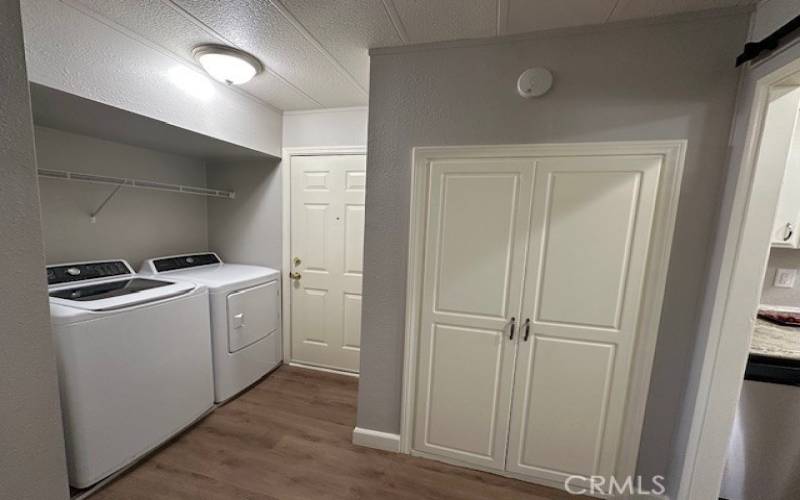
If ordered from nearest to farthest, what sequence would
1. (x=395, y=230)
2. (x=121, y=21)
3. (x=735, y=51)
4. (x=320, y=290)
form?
(x=735, y=51) < (x=121, y=21) < (x=395, y=230) < (x=320, y=290)

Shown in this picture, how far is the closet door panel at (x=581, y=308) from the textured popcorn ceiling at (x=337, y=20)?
2.00 ft

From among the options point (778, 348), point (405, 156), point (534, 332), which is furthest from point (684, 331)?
point (405, 156)

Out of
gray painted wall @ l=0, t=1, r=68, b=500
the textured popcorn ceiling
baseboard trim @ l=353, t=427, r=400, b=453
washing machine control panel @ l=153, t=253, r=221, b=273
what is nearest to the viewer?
gray painted wall @ l=0, t=1, r=68, b=500

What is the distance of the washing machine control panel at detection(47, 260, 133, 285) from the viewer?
5.99 ft

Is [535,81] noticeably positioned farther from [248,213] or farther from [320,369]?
[320,369]

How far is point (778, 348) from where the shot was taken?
149cm

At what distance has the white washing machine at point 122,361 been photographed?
57.2 inches

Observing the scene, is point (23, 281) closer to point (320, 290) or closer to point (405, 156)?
point (405, 156)

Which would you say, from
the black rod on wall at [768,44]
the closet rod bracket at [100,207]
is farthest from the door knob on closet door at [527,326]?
the closet rod bracket at [100,207]

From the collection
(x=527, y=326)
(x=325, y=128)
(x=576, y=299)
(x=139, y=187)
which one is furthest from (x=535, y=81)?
(x=139, y=187)

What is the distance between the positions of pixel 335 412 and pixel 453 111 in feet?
7.29

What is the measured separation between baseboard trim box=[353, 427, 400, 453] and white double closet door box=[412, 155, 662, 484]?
0.93ft

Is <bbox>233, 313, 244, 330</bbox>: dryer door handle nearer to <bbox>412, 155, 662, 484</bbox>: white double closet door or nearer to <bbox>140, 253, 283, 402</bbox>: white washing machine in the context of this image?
<bbox>140, 253, 283, 402</bbox>: white washing machine

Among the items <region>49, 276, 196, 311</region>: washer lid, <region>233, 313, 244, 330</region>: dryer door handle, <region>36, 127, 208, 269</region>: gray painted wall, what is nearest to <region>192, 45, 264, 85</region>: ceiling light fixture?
<region>36, 127, 208, 269</region>: gray painted wall
